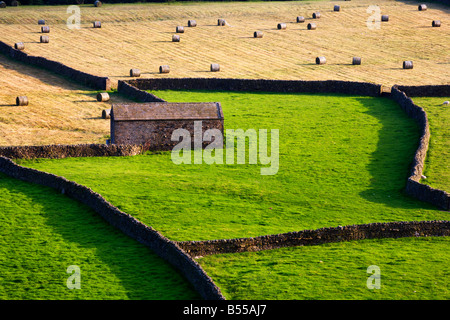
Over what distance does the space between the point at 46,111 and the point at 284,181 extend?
18597mm

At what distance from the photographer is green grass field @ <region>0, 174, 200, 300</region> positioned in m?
23.6

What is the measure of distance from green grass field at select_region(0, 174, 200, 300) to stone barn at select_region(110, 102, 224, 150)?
8.03 m

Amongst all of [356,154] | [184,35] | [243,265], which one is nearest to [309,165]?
[356,154]

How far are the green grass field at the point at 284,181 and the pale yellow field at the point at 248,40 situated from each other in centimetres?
1241

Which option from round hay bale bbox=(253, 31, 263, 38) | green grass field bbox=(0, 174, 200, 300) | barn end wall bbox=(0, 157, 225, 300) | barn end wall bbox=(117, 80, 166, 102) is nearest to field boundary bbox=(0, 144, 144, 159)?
barn end wall bbox=(0, 157, 225, 300)

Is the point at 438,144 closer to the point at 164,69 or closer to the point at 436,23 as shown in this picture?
the point at 164,69

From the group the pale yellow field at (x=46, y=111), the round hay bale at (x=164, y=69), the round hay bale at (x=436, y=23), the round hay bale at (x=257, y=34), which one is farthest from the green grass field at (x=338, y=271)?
the round hay bale at (x=436, y=23)

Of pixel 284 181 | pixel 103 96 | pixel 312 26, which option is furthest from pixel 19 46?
pixel 284 181

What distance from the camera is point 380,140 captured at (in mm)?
41406

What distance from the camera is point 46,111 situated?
4697 cm

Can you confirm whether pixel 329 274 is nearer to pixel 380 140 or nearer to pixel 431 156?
pixel 431 156

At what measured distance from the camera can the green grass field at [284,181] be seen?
98.0 ft

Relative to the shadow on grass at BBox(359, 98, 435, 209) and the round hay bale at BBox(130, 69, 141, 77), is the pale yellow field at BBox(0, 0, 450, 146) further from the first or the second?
the shadow on grass at BBox(359, 98, 435, 209)

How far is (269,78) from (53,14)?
29.2 metres
